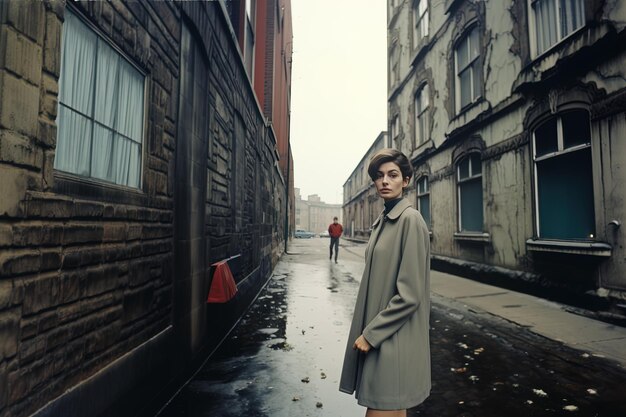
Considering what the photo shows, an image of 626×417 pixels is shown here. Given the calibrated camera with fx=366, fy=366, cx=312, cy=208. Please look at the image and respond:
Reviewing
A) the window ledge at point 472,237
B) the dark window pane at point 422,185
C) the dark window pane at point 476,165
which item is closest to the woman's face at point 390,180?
the window ledge at point 472,237

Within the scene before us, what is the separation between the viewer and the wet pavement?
316cm

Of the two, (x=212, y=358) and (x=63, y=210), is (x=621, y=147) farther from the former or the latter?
(x=63, y=210)

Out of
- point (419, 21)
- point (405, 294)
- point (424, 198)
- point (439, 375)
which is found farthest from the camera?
point (419, 21)

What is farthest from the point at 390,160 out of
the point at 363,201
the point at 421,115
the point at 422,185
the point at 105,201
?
the point at 363,201

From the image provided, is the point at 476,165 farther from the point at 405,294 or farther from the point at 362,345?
the point at 362,345

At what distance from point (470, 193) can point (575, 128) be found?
431 cm

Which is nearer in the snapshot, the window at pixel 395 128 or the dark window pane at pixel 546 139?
the dark window pane at pixel 546 139

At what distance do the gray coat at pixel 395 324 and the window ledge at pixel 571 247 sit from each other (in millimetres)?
5764

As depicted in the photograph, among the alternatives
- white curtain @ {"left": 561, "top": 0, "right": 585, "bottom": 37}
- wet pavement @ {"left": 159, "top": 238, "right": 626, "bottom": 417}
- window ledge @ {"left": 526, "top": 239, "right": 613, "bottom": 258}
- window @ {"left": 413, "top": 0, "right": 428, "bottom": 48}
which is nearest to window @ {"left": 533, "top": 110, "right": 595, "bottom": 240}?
window ledge @ {"left": 526, "top": 239, "right": 613, "bottom": 258}

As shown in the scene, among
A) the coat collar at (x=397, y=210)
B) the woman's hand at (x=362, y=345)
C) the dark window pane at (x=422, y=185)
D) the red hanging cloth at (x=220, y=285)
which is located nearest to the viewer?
the woman's hand at (x=362, y=345)

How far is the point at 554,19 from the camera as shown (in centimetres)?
762

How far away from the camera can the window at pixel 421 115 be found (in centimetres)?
1505

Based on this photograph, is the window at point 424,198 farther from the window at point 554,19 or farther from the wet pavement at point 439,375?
the wet pavement at point 439,375

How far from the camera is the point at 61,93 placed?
7.12 ft
